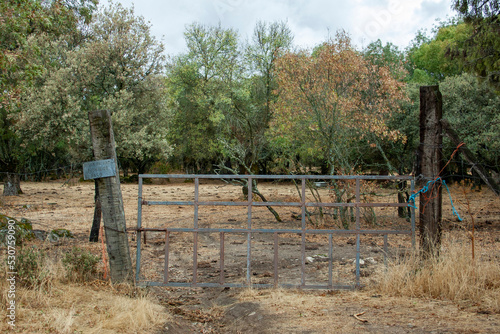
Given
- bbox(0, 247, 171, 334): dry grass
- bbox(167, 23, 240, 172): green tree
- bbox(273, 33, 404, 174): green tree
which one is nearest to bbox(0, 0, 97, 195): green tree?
bbox(0, 247, 171, 334): dry grass

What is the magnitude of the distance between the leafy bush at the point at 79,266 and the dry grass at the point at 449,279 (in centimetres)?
426

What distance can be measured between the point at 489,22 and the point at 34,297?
14.2 m

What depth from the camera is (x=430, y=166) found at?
6.28 metres

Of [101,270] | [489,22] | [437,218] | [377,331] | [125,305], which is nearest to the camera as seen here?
[377,331]

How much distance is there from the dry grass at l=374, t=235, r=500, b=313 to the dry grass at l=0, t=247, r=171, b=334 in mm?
3164

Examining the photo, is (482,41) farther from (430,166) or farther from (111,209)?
(111,209)

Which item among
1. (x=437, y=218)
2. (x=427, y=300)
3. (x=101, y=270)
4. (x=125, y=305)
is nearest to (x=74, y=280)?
(x=101, y=270)

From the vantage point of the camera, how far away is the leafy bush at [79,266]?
20.5 feet

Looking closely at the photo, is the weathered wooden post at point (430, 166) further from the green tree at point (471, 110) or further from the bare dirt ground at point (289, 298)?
the green tree at point (471, 110)

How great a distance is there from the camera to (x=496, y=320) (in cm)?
475

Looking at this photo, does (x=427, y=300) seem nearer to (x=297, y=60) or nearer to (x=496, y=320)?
(x=496, y=320)

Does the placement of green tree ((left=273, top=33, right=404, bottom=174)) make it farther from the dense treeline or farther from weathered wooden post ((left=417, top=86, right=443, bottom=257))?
weathered wooden post ((left=417, top=86, right=443, bottom=257))

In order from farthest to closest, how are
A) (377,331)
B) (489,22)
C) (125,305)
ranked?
(489,22), (125,305), (377,331)

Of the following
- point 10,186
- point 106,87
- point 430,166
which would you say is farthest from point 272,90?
point 10,186
